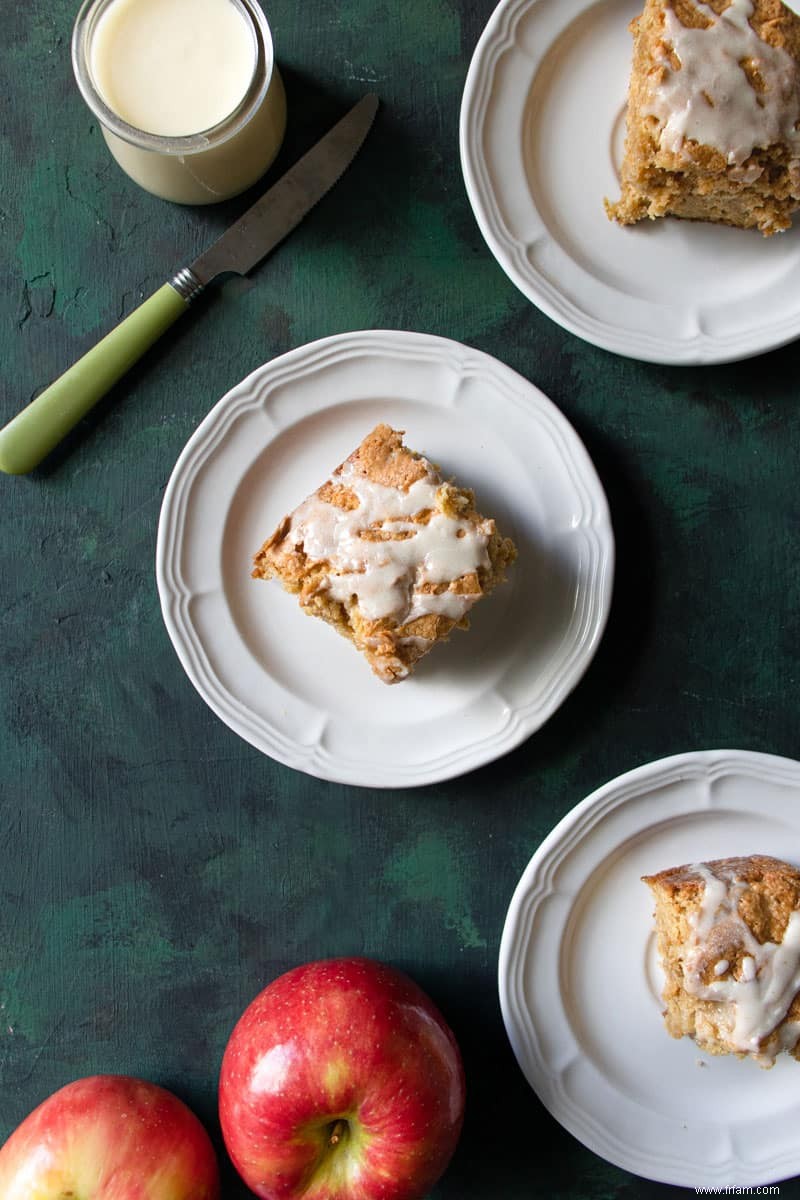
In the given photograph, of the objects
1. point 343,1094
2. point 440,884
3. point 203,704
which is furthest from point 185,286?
point 343,1094

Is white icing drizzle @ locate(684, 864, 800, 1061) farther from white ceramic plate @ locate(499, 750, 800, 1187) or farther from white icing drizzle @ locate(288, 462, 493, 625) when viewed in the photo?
white icing drizzle @ locate(288, 462, 493, 625)

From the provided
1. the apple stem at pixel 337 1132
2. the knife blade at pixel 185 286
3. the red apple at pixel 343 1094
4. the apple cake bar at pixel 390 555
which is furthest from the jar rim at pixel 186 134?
the apple stem at pixel 337 1132

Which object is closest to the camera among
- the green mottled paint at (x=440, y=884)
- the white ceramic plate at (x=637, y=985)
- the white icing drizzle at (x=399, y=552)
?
the white icing drizzle at (x=399, y=552)

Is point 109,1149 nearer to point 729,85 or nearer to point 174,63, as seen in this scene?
point 174,63

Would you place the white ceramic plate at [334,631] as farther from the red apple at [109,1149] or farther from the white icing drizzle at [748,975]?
the red apple at [109,1149]

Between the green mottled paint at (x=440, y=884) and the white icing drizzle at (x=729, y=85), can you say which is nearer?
the white icing drizzle at (x=729, y=85)

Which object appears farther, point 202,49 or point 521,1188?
point 521,1188

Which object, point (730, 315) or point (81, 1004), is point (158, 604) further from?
point (730, 315)

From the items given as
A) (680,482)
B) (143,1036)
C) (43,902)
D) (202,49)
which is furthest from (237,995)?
(202,49)
